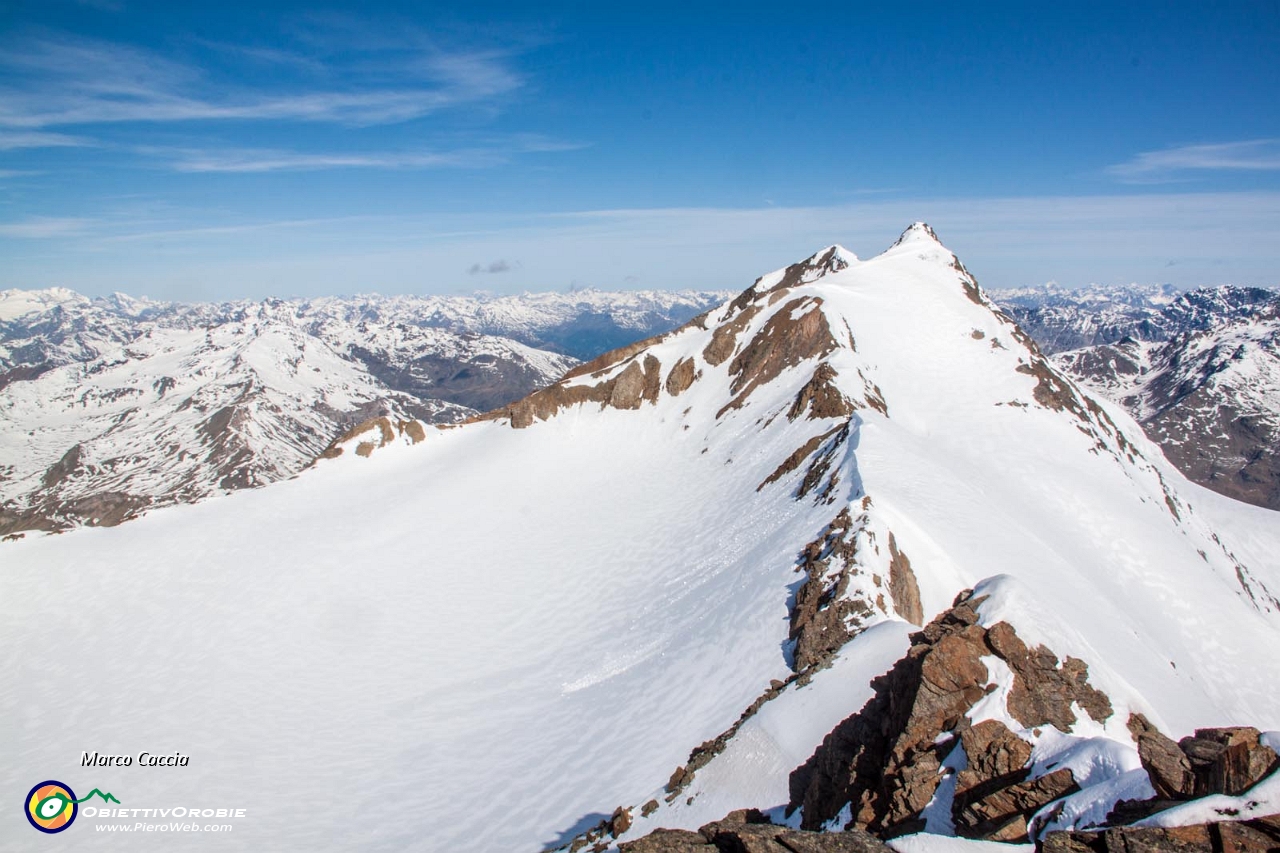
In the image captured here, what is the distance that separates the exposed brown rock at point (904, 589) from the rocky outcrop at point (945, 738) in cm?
1016

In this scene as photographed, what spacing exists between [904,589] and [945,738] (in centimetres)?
1454

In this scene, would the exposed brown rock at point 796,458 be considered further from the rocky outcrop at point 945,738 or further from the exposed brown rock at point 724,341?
the exposed brown rock at point 724,341

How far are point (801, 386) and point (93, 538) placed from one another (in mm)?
61676

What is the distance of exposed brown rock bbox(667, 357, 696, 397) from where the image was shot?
70500 millimetres

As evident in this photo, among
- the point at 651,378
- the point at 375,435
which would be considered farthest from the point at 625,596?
the point at 375,435

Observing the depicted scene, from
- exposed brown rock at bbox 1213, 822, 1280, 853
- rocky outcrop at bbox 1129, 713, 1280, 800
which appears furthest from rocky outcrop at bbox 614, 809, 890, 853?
rocky outcrop at bbox 1129, 713, 1280, 800

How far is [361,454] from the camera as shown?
72.1 meters

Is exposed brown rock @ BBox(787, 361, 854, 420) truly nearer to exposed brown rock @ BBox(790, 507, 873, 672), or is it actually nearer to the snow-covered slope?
the snow-covered slope

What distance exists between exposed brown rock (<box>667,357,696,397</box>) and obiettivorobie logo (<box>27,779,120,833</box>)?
55.5 meters

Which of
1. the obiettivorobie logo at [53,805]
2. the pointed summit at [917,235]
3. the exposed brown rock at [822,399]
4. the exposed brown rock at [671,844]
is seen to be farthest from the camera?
the pointed summit at [917,235]

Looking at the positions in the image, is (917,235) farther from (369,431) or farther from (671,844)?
(671,844)

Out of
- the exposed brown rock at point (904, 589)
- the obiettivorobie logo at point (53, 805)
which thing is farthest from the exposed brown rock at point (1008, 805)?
the obiettivorobie logo at point (53, 805)

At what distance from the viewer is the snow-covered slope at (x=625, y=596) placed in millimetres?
22689

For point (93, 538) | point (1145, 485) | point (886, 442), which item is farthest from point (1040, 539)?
point (93, 538)
